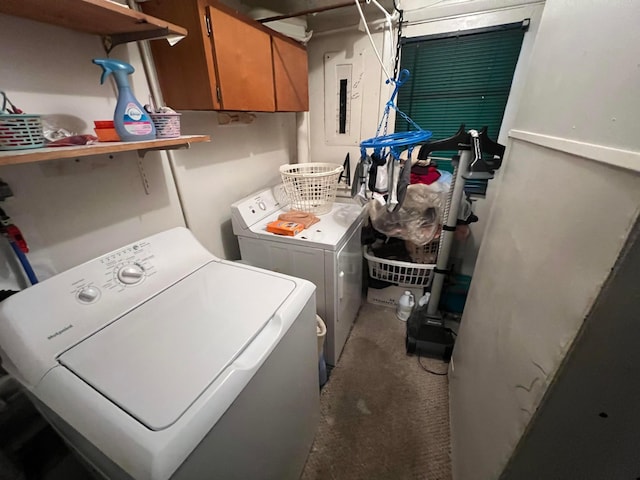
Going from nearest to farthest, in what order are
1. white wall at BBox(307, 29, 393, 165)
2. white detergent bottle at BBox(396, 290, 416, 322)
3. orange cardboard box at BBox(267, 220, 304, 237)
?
orange cardboard box at BBox(267, 220, 304, 237) → white wall at BBox(307, 29, 393, 165) → white detergent bottle at BBox(396, 290, 416, 322)

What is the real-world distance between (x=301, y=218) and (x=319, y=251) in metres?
0.30

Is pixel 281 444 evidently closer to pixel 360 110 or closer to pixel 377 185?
pixel 377 185

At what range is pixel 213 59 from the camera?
1072 millimetres

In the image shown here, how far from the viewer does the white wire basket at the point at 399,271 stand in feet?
6.10

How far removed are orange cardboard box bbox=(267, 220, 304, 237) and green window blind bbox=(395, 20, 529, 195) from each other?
4.19 feet

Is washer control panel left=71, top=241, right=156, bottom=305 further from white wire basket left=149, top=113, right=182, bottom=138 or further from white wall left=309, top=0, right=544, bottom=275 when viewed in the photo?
white wall left=309, top=0, right=544, bottom=275

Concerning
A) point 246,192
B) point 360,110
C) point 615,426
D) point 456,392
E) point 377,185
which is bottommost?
point 456,392

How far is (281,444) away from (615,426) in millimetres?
890

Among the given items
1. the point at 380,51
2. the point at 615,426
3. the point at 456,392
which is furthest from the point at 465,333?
the point at 380,51

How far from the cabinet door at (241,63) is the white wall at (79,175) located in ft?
0.99

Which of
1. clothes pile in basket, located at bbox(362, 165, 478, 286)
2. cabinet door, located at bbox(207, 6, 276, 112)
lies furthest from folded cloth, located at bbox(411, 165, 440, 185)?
cabinet door, located at bbox(207, 6, 276, 112)

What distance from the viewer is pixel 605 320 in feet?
1.44

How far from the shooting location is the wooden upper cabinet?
103cm

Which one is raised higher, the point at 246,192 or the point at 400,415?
the point at 246,192
